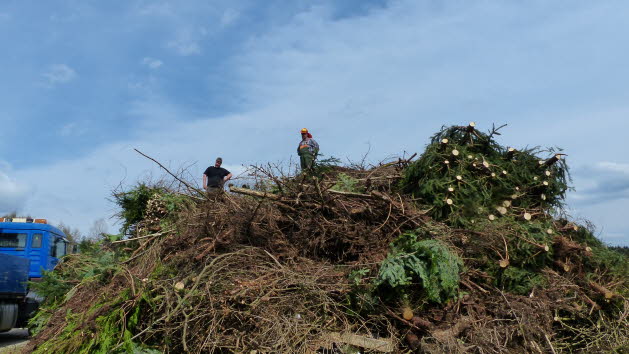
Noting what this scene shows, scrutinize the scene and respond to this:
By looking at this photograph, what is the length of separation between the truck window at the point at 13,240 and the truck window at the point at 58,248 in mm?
797

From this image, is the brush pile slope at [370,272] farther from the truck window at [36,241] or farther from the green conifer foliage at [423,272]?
the truck window at [36,241]

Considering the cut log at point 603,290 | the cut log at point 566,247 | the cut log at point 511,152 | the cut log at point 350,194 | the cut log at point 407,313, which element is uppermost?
the cut log at point 511,152

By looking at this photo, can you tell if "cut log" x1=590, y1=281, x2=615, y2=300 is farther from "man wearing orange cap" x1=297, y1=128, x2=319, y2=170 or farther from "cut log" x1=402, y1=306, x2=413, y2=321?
"man wearing orange cap" x1=297, y1=128, x2=319, y2=170

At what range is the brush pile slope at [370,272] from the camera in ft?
16.9

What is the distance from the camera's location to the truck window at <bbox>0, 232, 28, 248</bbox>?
42.3 ft

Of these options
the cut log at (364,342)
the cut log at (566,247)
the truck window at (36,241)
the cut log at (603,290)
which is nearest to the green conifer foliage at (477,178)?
the cut log at (566,247)

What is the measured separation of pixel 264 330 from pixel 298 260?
1189 millimetres

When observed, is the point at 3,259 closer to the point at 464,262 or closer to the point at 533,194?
the point at 464,262

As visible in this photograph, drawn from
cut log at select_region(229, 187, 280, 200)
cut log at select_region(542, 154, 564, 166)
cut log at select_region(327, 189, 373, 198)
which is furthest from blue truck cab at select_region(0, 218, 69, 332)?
cut log at select_region(542, 154, 564, 166)

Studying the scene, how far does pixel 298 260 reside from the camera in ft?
19.7

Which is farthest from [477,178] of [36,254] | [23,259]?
[36,254]

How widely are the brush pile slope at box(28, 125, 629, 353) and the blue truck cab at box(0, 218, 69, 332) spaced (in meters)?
4.41

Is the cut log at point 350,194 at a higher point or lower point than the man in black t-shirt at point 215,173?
lower

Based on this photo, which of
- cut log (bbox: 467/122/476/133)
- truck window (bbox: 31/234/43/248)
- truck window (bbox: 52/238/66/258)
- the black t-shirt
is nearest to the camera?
cut log (bbox: 467/122/476/133)
